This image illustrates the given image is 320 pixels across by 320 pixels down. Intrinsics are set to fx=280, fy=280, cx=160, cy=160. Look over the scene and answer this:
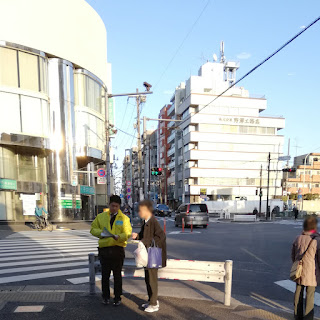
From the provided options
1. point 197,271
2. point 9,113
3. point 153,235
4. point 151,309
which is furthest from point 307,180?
point 153,235

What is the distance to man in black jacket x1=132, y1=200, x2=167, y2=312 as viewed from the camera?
3979mm

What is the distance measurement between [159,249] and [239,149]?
53834 mm

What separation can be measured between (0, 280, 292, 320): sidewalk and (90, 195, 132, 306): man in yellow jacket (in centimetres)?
31

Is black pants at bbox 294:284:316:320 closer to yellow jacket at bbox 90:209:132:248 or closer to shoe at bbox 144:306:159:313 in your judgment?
shoe at bbox 144:306:159:313

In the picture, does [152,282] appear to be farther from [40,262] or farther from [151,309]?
[40,262]

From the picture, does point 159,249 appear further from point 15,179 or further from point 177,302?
point 15,179

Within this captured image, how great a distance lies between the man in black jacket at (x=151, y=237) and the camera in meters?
3.98

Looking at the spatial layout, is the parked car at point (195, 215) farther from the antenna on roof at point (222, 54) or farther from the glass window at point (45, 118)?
the antenna on roof at point (222, 54)

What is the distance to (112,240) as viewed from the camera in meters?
4.20

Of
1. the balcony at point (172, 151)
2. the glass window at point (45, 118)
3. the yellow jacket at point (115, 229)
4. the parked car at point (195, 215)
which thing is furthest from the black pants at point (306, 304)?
the balcony at point (172, 151)

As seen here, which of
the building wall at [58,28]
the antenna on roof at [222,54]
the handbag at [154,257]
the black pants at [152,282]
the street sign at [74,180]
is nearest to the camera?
the handbag at [154,257]

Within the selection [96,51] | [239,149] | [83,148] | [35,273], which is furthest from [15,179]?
[239,149]

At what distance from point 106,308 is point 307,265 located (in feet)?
9.64

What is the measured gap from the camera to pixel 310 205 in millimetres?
46375
